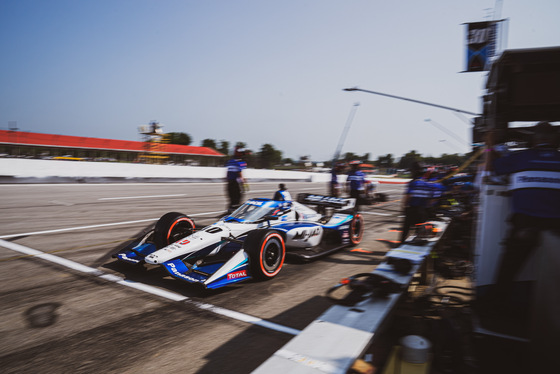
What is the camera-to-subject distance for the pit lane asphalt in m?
2.63

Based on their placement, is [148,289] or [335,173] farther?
[335,173]

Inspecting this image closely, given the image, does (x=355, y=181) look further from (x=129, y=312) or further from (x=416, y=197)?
(x=129, y=312)

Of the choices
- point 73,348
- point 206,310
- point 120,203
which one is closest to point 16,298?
point 73,348

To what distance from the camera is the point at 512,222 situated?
281 cm

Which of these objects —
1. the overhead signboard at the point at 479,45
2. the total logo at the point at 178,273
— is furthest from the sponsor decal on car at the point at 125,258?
the overhead signboard at the point at 479,45

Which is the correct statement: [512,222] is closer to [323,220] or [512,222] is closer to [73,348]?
[73,348]

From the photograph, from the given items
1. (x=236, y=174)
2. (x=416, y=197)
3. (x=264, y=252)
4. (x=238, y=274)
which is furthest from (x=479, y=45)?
(x=238, y=274)

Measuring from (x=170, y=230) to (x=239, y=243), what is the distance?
1.10 meters

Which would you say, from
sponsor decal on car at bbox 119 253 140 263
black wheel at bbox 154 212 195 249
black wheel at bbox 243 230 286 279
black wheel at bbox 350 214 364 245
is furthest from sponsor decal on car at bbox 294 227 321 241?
sponsor decal on car at bbox 119 253 140 263

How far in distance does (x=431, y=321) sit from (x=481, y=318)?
55 centimetres

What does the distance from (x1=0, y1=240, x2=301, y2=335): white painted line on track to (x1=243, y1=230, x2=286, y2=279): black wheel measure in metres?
0.90

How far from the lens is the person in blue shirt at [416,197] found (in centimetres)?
605

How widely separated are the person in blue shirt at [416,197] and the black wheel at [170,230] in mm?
3922

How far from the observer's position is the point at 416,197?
241 inches
